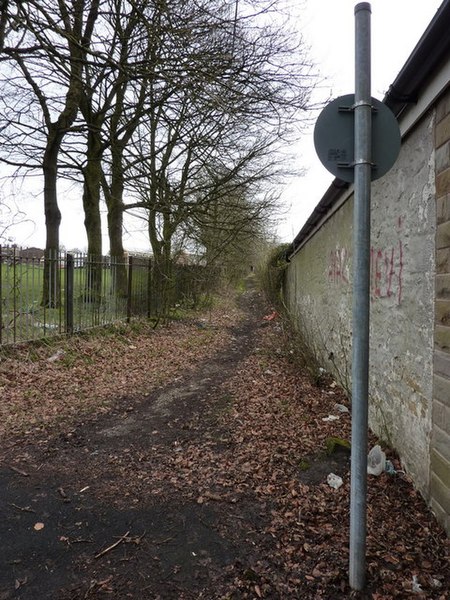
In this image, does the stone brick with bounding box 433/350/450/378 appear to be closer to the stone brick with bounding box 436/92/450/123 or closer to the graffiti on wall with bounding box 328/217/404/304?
the graffiti on wall with bounding box 328/217/404/304

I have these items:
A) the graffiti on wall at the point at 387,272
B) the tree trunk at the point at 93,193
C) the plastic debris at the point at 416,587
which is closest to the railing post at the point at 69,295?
the tree trunk at the point at 93,193

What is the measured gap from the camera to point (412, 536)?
95.9 inches

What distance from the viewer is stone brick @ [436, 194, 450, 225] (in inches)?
93.9

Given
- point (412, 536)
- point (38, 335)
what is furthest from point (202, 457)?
point (38, 335)

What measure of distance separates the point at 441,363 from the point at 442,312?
1.05 ft

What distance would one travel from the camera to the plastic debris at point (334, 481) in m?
3.03

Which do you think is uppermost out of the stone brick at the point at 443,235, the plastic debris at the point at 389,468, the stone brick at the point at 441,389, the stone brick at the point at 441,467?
the stone brick at the point at 443,235

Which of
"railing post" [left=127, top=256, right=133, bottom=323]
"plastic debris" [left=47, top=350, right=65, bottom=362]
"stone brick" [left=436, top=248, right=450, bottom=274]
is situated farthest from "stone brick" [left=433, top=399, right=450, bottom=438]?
"railing post" [left=127, top=256, right=133, bottom=323]

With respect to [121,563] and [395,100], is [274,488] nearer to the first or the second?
[121,563]

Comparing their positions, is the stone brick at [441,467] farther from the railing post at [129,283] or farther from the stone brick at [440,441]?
the railing post at [129,283]

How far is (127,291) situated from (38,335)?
12.0ft

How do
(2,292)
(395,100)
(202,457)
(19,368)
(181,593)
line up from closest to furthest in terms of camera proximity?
(181,593) → (395,100) → (202,457) → (19,368) → (2,292)

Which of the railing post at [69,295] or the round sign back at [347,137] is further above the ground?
the round sign back at [347,137]

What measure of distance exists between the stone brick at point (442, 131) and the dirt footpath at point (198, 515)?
2430 millimetres
